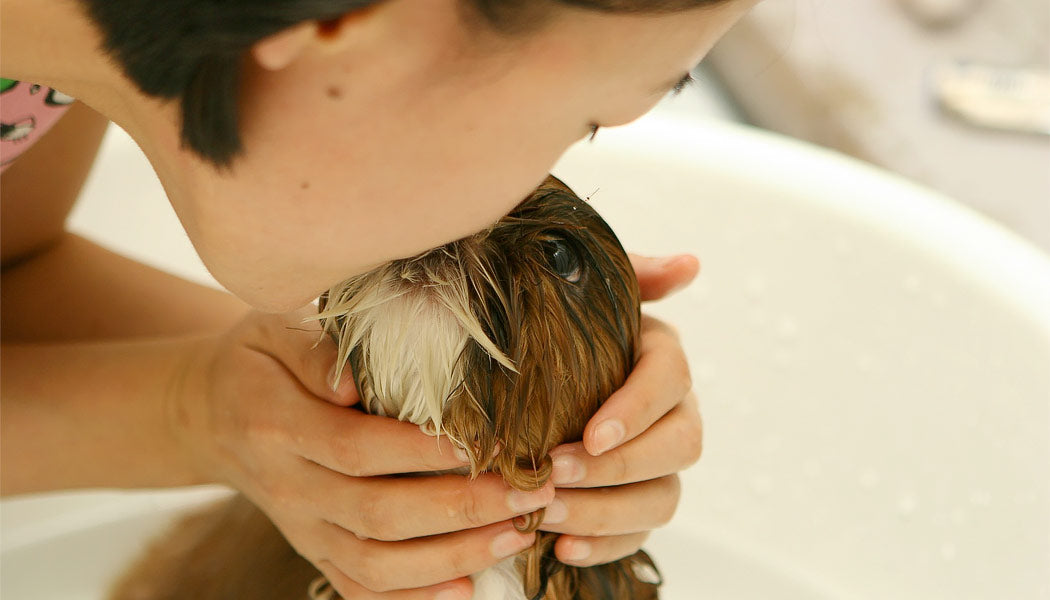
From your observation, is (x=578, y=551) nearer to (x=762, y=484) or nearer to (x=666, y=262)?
(x=666, y=262)

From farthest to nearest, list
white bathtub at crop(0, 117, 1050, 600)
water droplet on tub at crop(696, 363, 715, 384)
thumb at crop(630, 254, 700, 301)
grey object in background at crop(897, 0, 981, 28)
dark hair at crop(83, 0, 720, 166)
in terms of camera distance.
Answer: grey object in background at crop(897, 0, 981, 28), water droplet on tub at crop(696, 363, 715, 384), white bathtub at crop(0, 117, 1050, 600), thumb at crop(630, 254, 700, 301), dark hair at crop(83, 0, 720, 166)

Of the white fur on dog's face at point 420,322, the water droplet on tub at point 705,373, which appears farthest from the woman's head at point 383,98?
the water droplet on tub at point 705,373

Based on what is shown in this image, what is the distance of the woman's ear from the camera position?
0.51m

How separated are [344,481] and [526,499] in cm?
16

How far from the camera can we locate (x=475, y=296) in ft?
2.54

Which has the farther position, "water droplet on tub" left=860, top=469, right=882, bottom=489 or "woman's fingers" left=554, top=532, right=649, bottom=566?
"water droplet on tub" left=860, top=469, right=882, bottom=489

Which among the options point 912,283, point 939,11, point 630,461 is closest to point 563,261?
point 630,461

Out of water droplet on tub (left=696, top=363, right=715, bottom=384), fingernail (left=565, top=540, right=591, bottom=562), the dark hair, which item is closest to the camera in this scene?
the dark hair

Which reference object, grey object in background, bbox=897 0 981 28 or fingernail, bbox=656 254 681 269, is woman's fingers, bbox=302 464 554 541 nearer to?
fingernail, bbox=656 254 681 269

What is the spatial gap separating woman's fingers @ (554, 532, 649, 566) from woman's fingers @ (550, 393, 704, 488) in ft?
0.17

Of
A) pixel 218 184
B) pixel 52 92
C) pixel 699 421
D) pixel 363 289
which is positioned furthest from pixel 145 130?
pixel 699 421

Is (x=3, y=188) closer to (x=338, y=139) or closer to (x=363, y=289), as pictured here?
(x=363, y=289)

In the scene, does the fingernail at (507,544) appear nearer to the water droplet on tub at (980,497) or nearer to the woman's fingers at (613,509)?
the woman's fingers at (613,509)

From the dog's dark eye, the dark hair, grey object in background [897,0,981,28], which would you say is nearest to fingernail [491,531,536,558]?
the dog's dark eye
